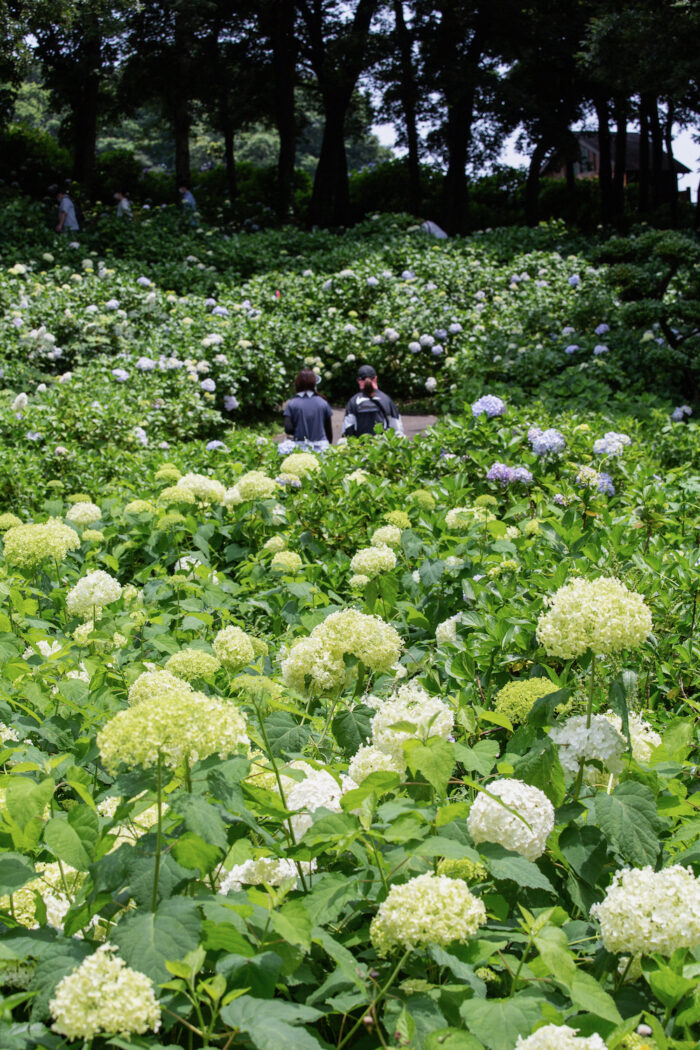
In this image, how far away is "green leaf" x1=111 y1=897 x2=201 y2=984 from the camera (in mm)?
1086

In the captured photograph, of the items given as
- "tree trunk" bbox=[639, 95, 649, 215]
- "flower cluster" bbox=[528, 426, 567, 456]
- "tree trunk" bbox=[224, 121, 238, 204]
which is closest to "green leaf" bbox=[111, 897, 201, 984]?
"flower cluster" bbox=[528, 426, 567, 456]

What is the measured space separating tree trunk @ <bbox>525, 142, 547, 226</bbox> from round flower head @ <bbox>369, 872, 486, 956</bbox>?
2658cm

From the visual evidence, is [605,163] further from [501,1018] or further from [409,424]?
[501,1018]

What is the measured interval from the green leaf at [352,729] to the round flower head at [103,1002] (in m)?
0.75

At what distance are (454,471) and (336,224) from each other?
68.0ft

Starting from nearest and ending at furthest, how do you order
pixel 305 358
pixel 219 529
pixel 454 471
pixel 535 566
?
pixel 535 566, pixel 219 529, pixel 454 471, pixel 305 358

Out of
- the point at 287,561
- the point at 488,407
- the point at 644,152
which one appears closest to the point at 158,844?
the point at 287,561

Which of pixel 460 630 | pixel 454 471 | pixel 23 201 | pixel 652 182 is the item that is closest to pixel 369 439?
pixel 454 471

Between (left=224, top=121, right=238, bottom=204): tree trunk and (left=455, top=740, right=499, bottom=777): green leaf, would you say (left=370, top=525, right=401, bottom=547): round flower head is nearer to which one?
(left=455, top=740, right=499, bottom=777): green leaf

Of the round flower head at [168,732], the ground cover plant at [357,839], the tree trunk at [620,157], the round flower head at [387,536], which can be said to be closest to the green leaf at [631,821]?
the ground cover plant at [357,839]

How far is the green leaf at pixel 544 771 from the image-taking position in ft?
5.02

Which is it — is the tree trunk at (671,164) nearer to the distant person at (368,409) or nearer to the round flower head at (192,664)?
the distant person at (368,409)

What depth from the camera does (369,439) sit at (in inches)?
235

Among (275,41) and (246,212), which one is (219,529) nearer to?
(246,212)
